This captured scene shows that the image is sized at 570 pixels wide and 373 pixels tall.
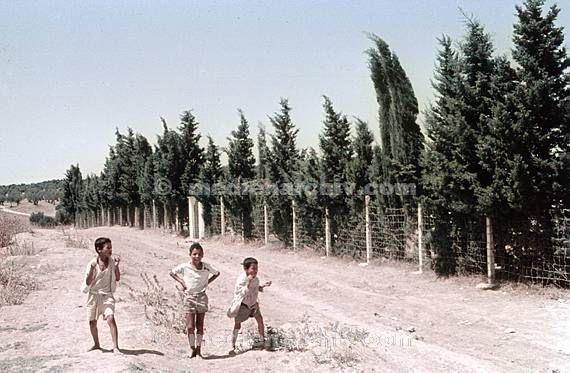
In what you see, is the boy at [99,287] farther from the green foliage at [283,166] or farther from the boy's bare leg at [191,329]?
the green foliage at [283,166]

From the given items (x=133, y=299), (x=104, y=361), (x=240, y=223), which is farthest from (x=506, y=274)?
(x=240, y=223)

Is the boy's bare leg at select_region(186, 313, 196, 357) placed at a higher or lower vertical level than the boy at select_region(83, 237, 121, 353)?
lower

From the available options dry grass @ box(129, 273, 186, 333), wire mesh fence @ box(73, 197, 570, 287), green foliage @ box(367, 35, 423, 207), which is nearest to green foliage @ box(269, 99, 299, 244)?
wire mesh fence @ box(73, 197, 570, 287)

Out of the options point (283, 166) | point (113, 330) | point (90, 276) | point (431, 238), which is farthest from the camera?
point (283, 166)

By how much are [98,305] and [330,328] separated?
3.31 meters

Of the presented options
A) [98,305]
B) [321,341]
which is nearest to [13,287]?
[98,305]

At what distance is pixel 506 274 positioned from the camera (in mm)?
11094

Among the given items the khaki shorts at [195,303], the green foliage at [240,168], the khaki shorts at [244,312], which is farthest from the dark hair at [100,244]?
the green foliage at [240,168]

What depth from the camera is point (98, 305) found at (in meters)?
6.48

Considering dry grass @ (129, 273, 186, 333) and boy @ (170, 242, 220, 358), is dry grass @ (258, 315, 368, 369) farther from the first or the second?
dry grass @ (129, 273, 186, 333)

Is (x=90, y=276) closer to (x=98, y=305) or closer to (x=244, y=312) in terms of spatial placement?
(x=98, y=305)

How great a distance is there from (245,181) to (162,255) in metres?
6.75

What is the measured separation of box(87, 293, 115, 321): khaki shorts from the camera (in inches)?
253

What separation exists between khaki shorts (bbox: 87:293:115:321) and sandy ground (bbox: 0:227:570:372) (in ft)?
1.53
